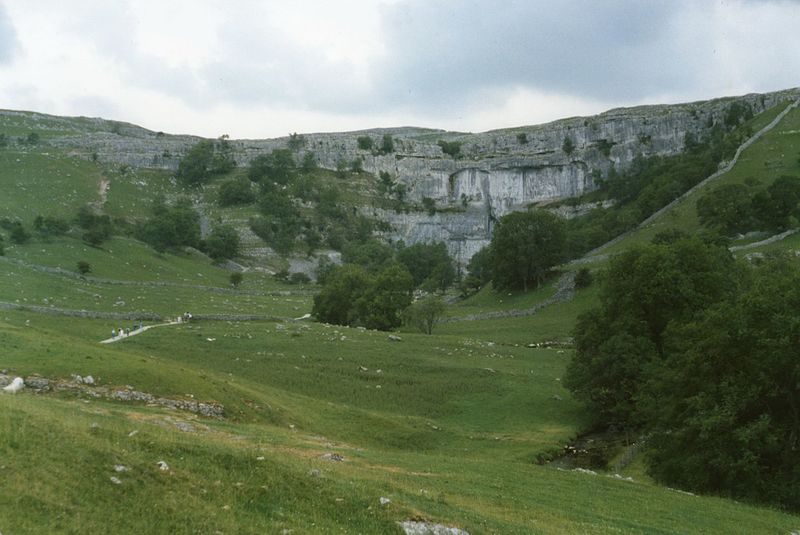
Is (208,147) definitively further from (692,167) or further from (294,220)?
(692,167)

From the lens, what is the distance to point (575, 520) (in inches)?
728

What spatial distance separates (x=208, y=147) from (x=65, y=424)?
176 meters

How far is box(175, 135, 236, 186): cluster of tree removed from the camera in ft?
564

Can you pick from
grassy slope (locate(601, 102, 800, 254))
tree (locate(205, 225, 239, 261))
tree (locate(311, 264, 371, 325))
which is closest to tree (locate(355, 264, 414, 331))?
tree (locate(311, 264, 371, 325))

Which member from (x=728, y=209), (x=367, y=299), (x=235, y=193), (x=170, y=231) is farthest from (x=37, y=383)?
(x=235, y=193)

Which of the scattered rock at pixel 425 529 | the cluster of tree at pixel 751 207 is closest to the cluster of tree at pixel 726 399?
the scattered rock at pixel 425 529

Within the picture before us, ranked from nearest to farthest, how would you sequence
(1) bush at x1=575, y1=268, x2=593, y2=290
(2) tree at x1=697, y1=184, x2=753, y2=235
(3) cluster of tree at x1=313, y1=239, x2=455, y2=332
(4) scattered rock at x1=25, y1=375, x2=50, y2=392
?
(4) scattered rock at x1=25, y1=375, x2=50, y2=392, (3) cluster of tree at x1=313, y1=239, x2=455, y2=332, (1) bush at x1=575, y1=268, x2=593, y2=290, (2) tree at x1=697, y1=184, x2=753, y2=235

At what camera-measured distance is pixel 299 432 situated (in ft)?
103

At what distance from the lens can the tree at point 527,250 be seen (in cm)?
9000

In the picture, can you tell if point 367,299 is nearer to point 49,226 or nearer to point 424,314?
point 424,314

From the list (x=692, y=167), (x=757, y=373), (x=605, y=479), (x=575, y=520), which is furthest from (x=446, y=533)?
(x=692, y=167)

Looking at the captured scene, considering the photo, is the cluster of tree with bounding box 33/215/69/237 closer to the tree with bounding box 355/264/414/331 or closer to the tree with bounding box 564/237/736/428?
the tree with bounding box 355/264/414/331

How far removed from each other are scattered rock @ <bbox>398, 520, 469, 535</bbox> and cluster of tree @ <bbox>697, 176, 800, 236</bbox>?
252 ft

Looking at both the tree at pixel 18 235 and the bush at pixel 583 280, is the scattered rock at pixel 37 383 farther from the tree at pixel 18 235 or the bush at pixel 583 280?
the tree at pixel 18 235
